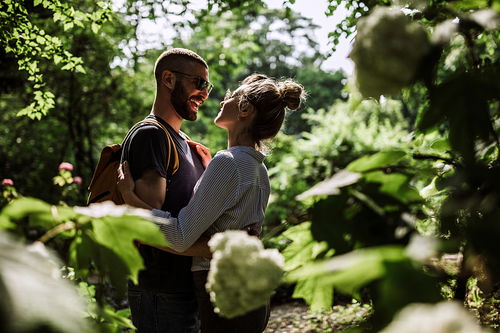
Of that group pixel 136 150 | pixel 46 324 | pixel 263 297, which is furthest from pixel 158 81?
pixel 46 324

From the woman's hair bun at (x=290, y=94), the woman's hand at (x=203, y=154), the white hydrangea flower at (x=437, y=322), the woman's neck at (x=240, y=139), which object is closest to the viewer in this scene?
the white hydrangea flower at (x=437, y=322)

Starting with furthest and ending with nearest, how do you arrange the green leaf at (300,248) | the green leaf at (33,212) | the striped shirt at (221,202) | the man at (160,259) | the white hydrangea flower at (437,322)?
1. the man at (160,259)
2. the striped shirt at (221,202)
3. the green leaf at (300,248)
4. the green leaf at (33,212)
5. the white hydrangea flower at (437,322)

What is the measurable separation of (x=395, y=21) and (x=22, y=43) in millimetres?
2687

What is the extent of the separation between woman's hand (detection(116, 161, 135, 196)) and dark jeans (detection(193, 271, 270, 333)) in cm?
53

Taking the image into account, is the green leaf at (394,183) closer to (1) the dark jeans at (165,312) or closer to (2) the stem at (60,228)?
(2) the stem at (60,228)

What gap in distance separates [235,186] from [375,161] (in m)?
1.40

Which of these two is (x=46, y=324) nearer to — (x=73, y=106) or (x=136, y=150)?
(x=136, y=150)

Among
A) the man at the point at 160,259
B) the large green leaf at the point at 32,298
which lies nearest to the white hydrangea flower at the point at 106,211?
the large green leaf at the point at 32,298

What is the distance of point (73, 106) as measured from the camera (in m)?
10.2

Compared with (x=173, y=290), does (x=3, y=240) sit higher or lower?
higher

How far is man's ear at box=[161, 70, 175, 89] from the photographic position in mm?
3035

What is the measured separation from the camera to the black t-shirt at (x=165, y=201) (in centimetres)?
247

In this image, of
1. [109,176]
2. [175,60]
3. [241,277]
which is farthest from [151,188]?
[241,277]

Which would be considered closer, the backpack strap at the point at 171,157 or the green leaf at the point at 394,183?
the green leaf at the point at 394,183
